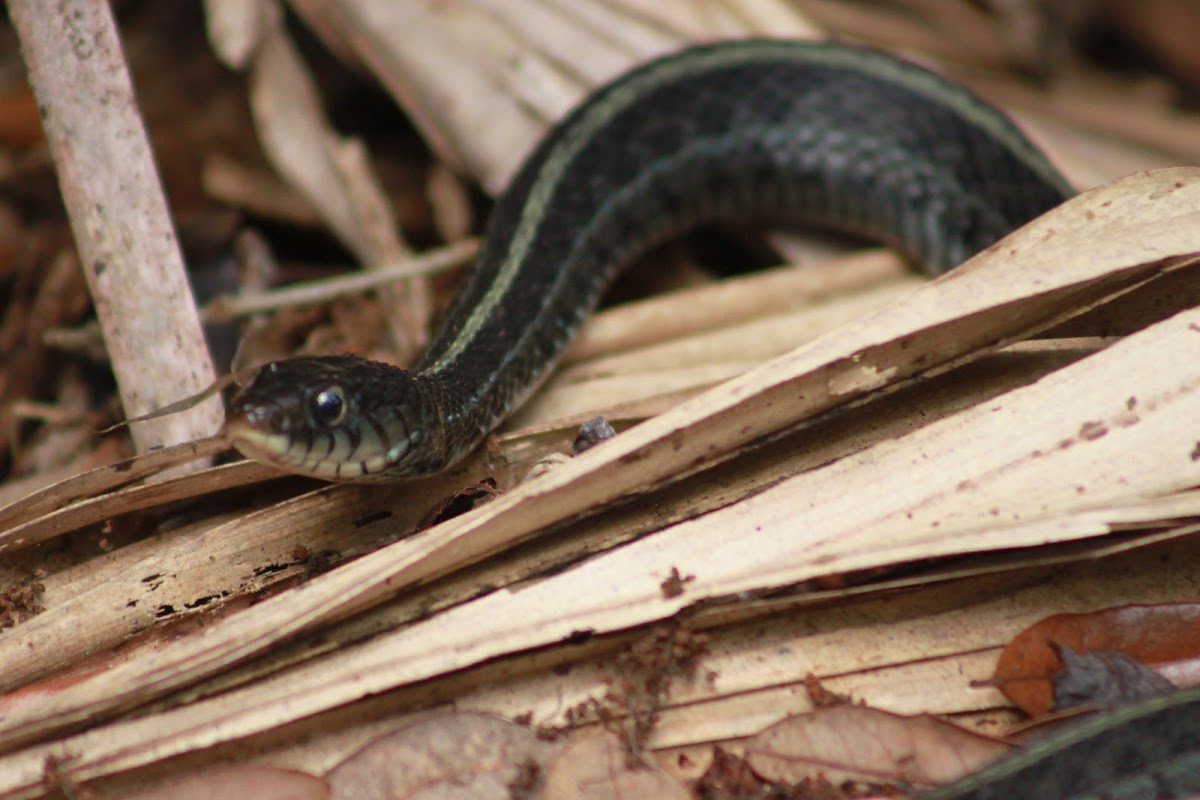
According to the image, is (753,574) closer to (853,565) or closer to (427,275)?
(853,565)

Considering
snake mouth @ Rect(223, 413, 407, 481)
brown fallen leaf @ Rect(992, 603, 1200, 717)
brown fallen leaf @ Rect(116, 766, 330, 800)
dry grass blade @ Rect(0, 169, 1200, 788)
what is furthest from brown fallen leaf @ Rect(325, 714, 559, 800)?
brown fallen leaf @ Rect(992, 603, 1200, 717)

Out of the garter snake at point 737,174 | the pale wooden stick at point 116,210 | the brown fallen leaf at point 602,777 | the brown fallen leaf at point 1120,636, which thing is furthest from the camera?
the garter snake at point 737,174

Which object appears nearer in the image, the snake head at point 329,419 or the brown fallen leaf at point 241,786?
the brown fallen leaf at point 241,786

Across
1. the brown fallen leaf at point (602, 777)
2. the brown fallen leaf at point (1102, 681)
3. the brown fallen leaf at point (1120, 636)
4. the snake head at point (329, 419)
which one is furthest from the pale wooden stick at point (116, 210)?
the brown fallen leaf at point (1102, 681)

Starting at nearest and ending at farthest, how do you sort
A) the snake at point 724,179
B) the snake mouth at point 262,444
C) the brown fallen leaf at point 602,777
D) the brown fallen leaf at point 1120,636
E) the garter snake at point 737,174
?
the brown fallen leaf at point 602,777
the brown fallen leaf at point 1120,636
the snake mouth at point 262,444
the snake at point 724,179
the garter snake at point 737,174

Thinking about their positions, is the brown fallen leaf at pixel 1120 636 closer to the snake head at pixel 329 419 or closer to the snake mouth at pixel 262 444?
the snake head at pixel 329 419

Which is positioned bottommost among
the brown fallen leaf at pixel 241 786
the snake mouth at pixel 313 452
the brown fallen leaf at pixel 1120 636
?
the brown fallen leaf at pixel 1120 636

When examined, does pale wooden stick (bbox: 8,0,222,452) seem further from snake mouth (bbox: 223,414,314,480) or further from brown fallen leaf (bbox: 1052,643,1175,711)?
brown fallen leaf (bbox: 1052,643,1175,711)

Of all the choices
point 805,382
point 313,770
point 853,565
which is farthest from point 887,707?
point 313,770
